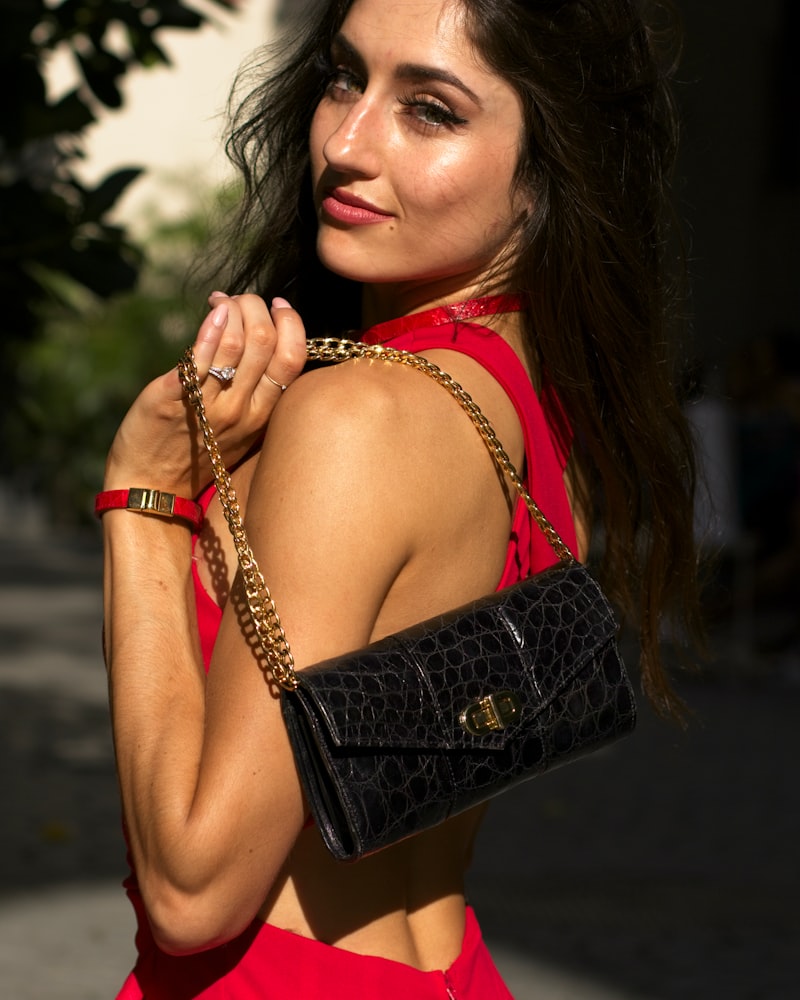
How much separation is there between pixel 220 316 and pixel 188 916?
59cm

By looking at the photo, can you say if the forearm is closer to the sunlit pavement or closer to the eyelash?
the eyelash

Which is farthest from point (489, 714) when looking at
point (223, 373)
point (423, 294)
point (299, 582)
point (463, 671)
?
point (423, 294)

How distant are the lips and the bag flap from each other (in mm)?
433

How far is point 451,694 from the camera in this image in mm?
1438

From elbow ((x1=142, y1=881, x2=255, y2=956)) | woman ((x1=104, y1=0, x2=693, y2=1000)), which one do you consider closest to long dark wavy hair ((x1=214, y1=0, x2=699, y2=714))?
woman ((x1=104, y1=0, x2=693, y2=1000))

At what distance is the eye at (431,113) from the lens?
→ 1617 mm

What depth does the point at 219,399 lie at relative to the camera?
5.13 feet

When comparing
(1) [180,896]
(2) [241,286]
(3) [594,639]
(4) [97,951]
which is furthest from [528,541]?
(4) [97,951]

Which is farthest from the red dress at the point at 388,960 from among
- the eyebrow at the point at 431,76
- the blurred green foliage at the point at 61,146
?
the blurred green foliage at the point at 61,146

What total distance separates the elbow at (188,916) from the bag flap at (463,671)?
0.69ft

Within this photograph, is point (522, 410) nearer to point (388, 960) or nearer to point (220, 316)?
point (220, 316)

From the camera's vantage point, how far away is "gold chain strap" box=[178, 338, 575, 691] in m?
1.42

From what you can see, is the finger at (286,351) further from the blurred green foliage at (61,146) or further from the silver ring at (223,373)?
the blurred green foliage at (61,146)

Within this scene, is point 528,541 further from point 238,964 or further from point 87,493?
point 87,493
